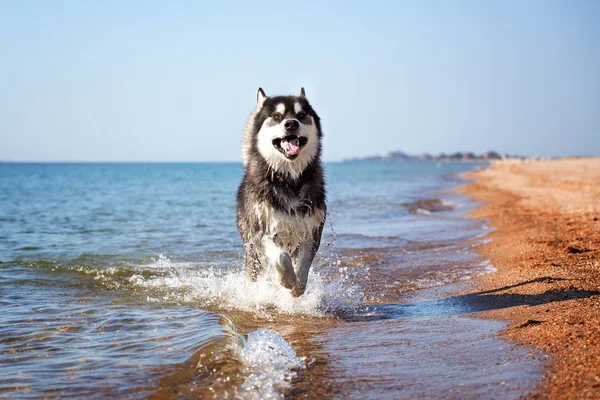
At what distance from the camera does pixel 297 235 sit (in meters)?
6.10

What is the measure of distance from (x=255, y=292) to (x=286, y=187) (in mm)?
1525

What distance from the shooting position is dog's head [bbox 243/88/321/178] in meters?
5.77

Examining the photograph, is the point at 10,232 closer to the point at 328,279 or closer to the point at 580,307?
the point at 328,279

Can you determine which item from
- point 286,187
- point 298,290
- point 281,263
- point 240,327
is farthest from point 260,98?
point 240,327

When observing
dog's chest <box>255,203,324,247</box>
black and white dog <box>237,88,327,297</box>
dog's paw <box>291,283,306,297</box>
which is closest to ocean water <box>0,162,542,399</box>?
dog's paw <box>291,283,306,297</box>

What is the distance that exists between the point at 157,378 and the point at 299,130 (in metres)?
2.90

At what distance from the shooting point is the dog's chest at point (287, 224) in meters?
5.95

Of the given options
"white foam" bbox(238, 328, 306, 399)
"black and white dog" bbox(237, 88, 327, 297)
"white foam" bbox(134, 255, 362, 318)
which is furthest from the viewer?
"white foam" bbox(134, 255, 362, 318)

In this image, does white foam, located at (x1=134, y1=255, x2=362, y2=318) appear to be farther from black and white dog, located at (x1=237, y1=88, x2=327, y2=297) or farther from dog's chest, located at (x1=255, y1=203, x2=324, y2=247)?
dog's chest, located at (x1=255, y1=203, x2=324, y2=247)

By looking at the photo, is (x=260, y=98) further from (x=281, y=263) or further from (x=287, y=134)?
(x=281, y=263)

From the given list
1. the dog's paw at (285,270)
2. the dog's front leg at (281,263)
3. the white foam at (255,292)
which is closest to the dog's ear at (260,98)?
the dog's front leg at (281,263)

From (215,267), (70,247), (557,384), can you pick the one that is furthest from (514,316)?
(70,247)

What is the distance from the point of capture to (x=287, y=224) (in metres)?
5.98

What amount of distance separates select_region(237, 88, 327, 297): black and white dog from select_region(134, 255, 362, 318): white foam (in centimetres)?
30
